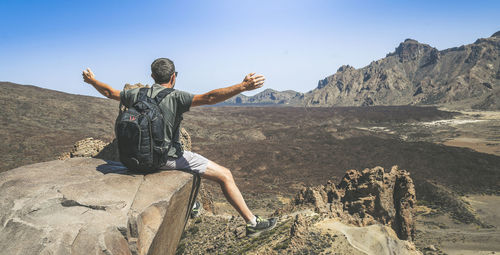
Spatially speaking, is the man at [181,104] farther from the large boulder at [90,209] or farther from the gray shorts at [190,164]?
the large boulder at [90,209]

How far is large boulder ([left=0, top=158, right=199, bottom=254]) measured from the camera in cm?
316

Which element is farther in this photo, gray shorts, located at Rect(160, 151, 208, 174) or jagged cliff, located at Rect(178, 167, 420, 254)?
jagged cliff, located at Rect(178, 167, 420, 254)

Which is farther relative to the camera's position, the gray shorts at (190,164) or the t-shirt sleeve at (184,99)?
the gray shorts at (190,164)

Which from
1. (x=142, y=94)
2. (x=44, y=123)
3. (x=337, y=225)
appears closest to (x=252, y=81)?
(x=142, y=94)

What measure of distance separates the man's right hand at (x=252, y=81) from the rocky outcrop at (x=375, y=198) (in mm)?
10602

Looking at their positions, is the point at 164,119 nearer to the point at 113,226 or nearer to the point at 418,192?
the point at 113,226

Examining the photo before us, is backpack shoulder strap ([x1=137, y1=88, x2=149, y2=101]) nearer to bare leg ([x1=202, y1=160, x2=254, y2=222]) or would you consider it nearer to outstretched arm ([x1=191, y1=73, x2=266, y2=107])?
outstretched arm ([x1=191, y1=73, x2=266, y2=107])

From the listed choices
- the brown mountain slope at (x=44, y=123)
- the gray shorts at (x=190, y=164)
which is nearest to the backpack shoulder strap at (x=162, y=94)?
the gray shorts at (x=190, y=164)

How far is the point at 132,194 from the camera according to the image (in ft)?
13.1

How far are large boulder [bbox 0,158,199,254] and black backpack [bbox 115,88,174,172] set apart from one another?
1.29 feet

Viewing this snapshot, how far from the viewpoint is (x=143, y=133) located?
12.8 feet

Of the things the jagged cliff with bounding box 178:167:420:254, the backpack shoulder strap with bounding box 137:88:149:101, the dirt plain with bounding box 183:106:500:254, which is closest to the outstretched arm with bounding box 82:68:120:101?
the backpack shoulder strap with bounding box 137:88:149:101

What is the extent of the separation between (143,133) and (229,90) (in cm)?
123

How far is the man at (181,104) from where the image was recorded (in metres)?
4.08
